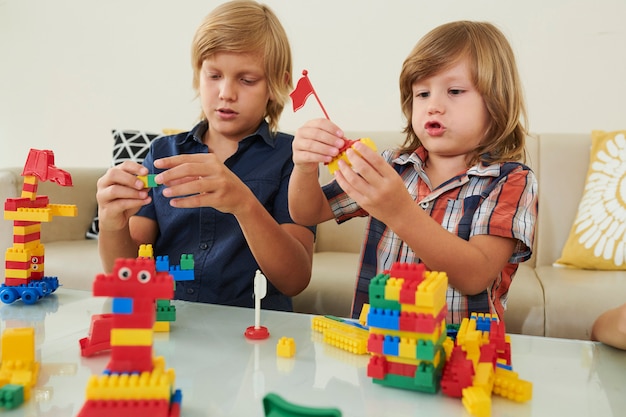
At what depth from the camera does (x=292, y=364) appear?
688 millimetres

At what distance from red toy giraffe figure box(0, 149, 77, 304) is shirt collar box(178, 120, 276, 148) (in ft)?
1.19

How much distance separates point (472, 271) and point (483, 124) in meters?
0.30

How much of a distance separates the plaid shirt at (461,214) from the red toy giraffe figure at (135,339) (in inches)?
22.1

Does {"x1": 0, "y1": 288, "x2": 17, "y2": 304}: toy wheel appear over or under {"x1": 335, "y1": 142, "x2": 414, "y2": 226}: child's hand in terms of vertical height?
under

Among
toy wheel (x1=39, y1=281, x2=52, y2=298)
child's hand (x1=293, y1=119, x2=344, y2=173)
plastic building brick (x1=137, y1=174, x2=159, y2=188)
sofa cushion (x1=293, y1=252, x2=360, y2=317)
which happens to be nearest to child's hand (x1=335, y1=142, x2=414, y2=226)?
child's hand (x1=293, y1=119, x2=344, y2=173)

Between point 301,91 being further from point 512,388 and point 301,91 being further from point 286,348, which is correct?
point 512,388

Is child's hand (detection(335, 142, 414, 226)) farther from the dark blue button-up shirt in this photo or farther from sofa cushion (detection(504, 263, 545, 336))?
sofa cushion (detection(504, 263, 545, 336))

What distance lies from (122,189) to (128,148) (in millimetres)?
1328

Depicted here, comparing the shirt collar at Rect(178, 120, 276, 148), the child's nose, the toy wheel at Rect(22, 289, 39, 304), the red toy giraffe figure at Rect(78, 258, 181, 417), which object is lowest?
the toy wheel at Rect(22, 289, 39, 304)

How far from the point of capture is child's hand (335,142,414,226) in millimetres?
780

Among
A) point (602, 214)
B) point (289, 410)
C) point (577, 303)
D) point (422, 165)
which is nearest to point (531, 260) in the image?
point (602, 214)

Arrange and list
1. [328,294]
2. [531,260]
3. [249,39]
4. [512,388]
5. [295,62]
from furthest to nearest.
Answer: [295,62]
[531,260]
[328,294]
[249,39]
[512,388]

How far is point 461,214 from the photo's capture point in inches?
39.4

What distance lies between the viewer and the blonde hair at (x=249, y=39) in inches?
44.9
